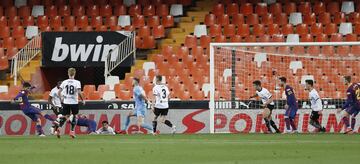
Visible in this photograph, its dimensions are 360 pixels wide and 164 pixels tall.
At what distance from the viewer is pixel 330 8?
3388cm

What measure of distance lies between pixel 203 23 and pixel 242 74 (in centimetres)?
505

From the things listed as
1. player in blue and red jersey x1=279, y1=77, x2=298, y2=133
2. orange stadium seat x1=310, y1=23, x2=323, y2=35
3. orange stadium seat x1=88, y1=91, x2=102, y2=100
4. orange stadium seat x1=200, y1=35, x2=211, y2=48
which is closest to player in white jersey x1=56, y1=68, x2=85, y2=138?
orange stadium seat x1=88, y1=91, x2=102, y2=100

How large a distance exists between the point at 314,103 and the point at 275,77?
2.04 m

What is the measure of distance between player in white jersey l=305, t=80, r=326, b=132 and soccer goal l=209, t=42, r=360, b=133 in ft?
3.15

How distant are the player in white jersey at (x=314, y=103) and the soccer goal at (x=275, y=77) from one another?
96 centimetres

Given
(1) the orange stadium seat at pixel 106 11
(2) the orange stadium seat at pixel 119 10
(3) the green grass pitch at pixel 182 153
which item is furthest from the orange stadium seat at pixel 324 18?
(3) the green grass pitch at pixel 182 153

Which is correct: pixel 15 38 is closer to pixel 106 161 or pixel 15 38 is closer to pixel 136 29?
pixel 136 29

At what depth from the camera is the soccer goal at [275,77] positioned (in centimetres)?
2912

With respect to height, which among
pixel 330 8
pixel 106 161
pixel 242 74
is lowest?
pixel 106 161

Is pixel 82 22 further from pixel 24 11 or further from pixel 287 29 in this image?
pixel 287 29

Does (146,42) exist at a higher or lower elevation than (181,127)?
higher

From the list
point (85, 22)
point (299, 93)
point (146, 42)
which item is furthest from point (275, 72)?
point (85, 22)

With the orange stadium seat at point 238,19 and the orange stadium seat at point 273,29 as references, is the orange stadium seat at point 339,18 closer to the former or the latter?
the orange stadium seat at point 273,29

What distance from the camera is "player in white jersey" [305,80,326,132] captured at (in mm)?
28016
